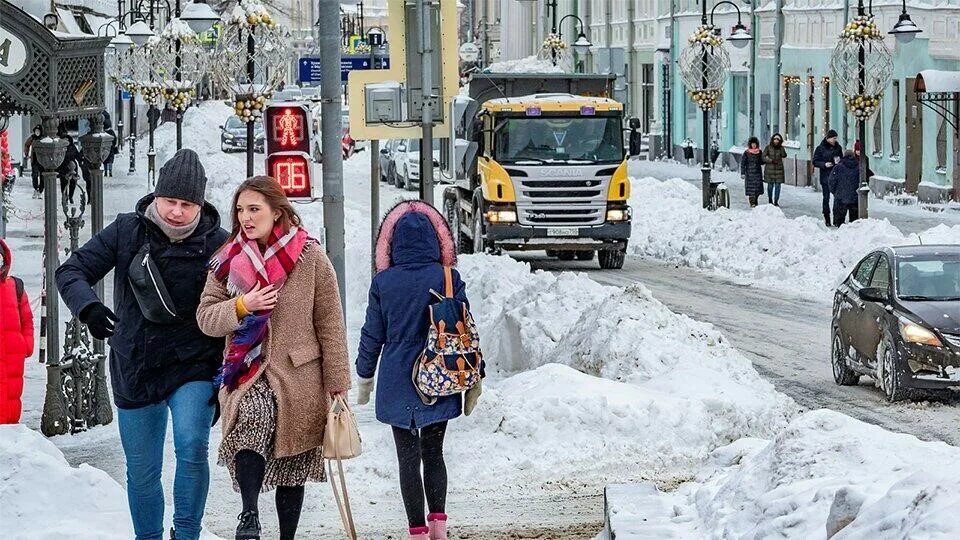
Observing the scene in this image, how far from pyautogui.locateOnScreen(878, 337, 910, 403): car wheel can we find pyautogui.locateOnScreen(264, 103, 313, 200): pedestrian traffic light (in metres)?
4.81

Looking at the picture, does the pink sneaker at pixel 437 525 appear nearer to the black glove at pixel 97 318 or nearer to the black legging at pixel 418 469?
the black legging at pixel 418 469

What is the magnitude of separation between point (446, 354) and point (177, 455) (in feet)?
4.73

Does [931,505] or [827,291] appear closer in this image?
[931,505]

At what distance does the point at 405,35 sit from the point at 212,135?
206 feet

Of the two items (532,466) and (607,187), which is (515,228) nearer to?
(607,187)

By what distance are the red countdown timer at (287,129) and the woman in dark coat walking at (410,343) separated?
244 inches

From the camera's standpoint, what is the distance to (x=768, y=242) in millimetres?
30438

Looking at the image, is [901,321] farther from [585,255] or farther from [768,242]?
[585,255]

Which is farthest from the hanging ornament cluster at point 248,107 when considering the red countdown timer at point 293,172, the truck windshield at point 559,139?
the red countdown timer at point 293,172

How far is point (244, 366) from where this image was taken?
25.5 feet

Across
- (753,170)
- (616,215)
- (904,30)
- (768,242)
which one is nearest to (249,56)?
(616,215)

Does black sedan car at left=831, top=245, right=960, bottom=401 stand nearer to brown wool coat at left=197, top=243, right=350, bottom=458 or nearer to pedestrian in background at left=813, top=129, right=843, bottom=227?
brown wool coat at left=197, top=243, right=350, bottom=458

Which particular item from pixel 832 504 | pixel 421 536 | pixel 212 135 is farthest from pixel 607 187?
pixel 212 135

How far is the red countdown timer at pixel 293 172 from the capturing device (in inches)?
586
